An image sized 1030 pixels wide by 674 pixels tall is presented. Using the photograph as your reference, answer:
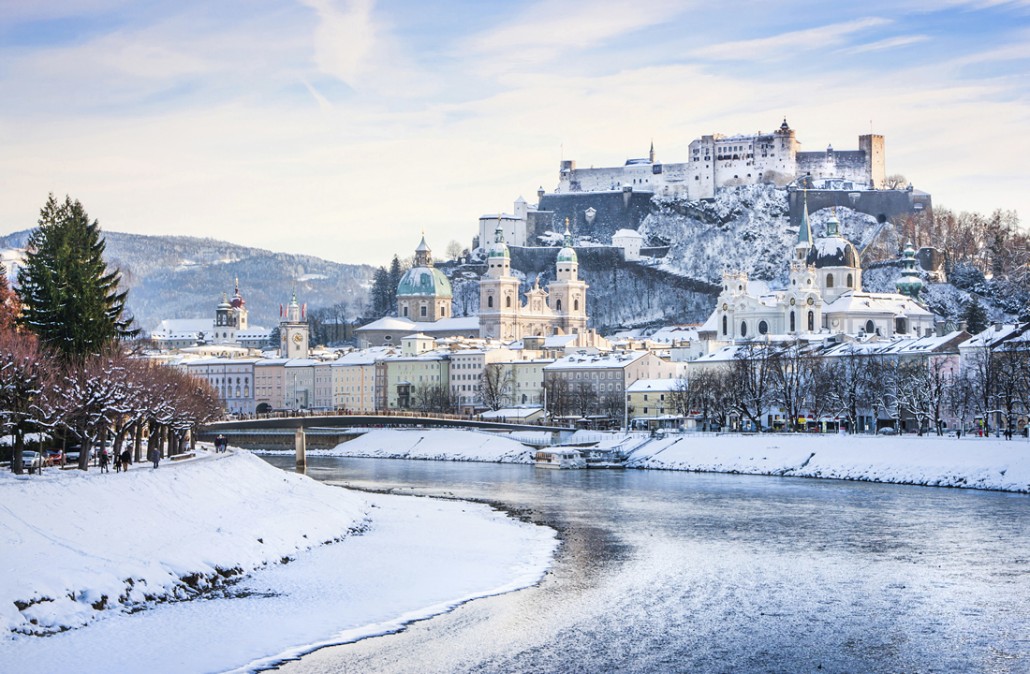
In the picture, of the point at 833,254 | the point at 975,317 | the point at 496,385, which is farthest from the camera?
the point at 833,254

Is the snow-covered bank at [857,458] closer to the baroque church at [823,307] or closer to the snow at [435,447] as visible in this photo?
the snow at [435,447]

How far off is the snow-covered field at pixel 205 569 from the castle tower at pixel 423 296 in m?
121

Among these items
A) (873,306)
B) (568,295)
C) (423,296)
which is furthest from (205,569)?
(423,296)

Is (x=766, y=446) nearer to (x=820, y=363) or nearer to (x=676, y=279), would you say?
(x=820, y=363)

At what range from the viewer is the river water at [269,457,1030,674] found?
23.1 metres

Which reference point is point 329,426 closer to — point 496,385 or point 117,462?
point 496,385

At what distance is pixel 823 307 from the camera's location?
121625 mm

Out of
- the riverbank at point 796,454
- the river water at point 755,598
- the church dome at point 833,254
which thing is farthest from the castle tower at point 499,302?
the river water at point 755,598

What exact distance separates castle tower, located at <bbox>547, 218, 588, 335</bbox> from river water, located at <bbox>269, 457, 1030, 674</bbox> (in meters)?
105

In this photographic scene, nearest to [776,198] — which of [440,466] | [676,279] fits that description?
[676,279]

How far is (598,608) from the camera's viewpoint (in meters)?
27.2

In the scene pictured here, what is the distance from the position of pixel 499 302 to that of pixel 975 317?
4816 centimetres

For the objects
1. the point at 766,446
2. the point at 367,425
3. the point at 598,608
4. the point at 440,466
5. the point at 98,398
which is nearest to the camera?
the point at 598,608

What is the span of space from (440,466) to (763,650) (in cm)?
5580
